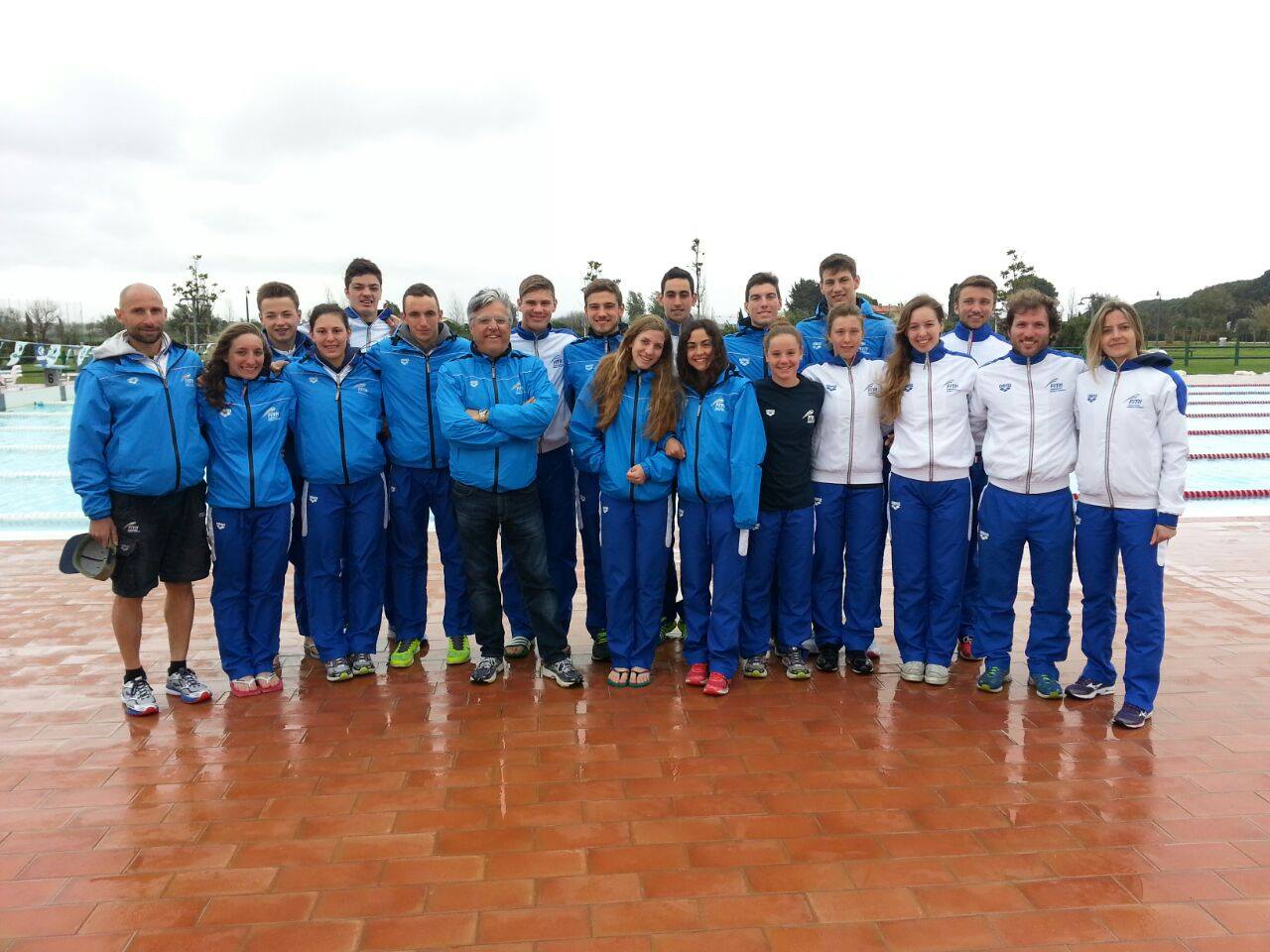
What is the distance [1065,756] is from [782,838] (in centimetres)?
138

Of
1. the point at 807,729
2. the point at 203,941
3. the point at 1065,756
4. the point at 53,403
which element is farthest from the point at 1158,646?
the point at 53,403

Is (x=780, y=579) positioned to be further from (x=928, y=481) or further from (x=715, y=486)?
(x=928, y=481)

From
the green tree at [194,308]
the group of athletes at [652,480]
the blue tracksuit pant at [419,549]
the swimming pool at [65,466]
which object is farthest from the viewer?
the green tree at [194,308]

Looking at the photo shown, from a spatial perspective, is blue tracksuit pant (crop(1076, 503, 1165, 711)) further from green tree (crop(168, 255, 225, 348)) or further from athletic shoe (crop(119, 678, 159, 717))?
green tree (crop(168, 255, 225, 348))

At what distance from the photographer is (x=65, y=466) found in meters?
12.5

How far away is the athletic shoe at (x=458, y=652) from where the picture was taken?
4.38m

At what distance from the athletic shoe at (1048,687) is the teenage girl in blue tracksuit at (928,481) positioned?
0.41 metres

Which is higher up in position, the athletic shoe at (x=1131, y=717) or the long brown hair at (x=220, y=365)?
the long brown hair at (x=220, y=365)

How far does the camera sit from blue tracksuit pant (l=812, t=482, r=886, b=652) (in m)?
4.17

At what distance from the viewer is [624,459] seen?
3959 mm

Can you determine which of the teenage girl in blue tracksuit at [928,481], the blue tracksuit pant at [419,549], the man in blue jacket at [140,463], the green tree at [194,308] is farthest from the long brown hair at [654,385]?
the green tree at [194,308]

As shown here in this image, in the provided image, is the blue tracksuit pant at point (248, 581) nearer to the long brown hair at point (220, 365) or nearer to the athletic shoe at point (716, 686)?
the long brown hair at point (220, 365)

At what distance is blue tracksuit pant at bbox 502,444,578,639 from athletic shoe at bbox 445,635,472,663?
0.96 feet

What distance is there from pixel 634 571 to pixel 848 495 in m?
Answer: 1.17
